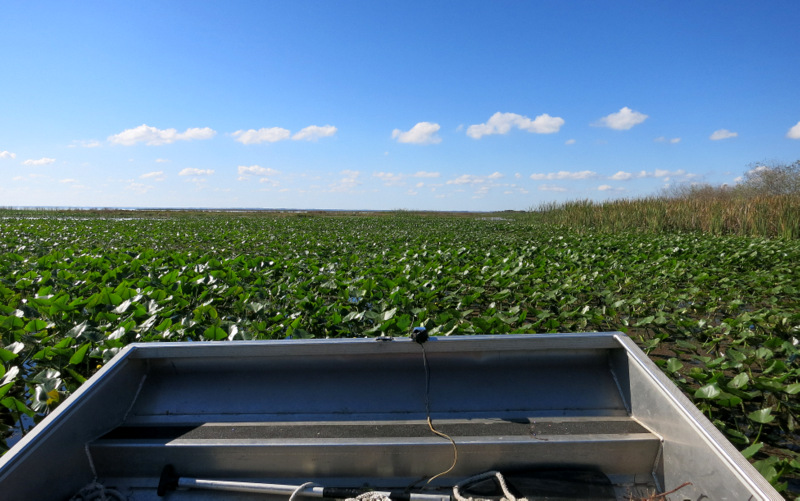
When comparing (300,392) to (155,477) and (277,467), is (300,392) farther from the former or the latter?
(155,477)

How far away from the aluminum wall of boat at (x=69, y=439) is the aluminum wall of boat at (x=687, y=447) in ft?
6.25

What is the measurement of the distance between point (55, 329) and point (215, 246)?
243 inches

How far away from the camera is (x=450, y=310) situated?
11.8ft

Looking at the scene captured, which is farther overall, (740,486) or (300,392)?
(300,392)

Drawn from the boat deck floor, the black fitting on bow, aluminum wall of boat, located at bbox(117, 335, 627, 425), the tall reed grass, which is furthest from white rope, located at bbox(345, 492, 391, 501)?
the tall reed grass

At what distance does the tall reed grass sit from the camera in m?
10.6

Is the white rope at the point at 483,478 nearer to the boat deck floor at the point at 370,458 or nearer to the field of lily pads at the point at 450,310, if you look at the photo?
the boat deck floor at the point at 370,458

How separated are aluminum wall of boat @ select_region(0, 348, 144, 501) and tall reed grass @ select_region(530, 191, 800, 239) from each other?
42.1 feet

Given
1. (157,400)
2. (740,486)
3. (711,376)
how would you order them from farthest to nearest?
1. (711,376)
2. (157,400)
3. (740,486)

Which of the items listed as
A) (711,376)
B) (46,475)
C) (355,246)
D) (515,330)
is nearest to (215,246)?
(355,246)

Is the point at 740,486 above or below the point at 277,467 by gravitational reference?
above

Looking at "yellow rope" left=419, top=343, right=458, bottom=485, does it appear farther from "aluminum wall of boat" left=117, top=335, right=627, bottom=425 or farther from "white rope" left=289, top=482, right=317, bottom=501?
"white rope" left=289, top=482, right=317, bottom=501

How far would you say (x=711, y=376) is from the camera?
2.14 meters

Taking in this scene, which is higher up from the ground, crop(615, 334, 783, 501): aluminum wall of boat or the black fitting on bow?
the black fitting on bow
